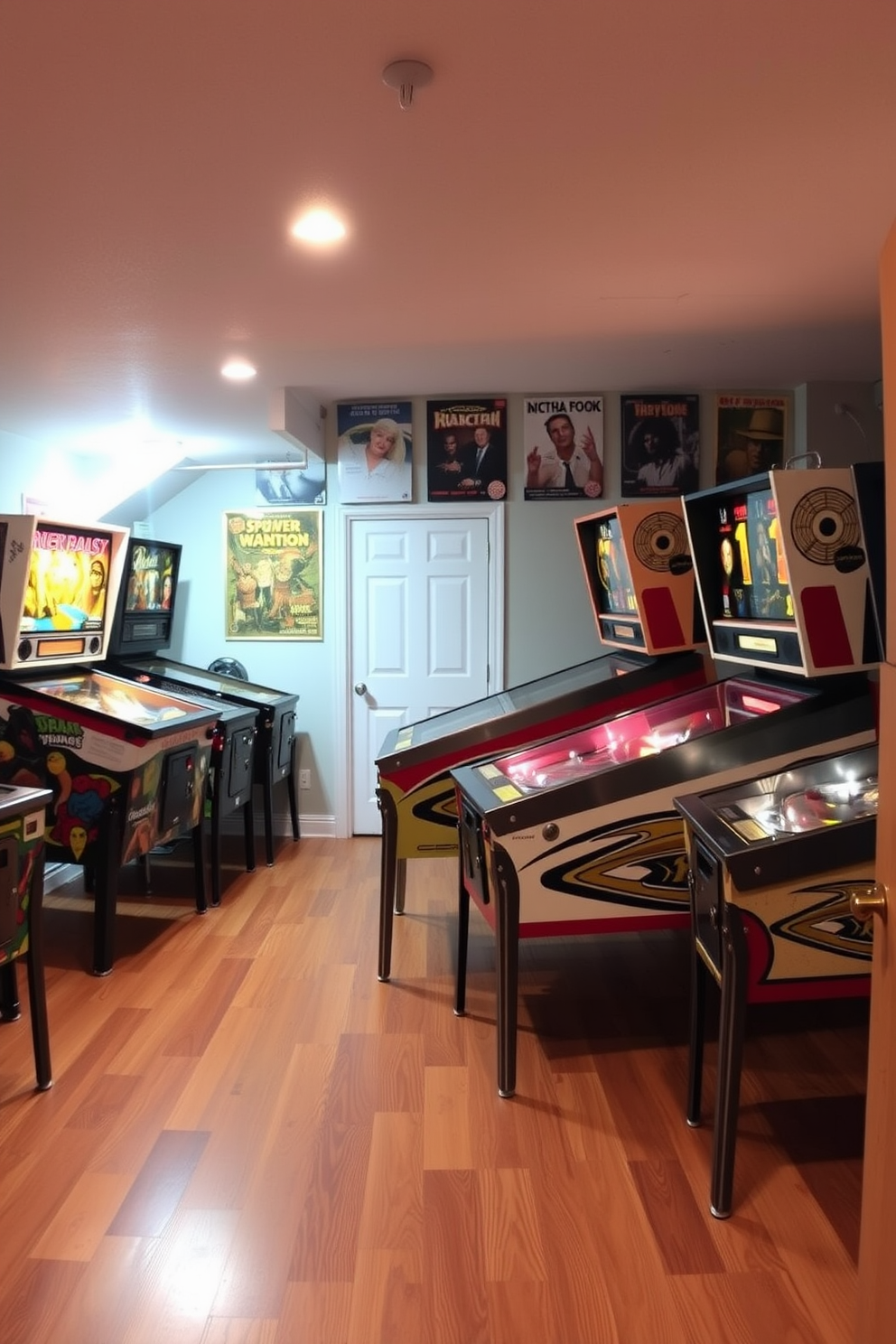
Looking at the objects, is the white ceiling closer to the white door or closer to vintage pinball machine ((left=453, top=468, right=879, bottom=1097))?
vintage pinball machine ((left=453, top=468, right=879, bottom=1097))

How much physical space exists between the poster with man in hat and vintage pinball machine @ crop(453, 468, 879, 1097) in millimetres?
2080

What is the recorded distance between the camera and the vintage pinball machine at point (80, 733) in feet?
11.3

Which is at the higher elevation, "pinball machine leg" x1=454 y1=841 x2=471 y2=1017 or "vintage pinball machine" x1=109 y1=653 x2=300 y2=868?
"vintage pinball machine" x1=109 y1=653 x2=300 y2=868

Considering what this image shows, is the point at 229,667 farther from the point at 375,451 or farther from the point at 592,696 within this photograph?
the point at 592,696

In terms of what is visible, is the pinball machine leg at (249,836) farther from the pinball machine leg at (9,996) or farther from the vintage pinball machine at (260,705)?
the pinball machine leg at (9,996)

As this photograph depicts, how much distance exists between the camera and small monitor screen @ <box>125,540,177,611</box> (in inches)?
182

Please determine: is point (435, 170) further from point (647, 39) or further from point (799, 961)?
point (799, 961)


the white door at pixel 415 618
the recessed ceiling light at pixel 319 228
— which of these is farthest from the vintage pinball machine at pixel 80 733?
the recessed ceiling light at pixel 319 228

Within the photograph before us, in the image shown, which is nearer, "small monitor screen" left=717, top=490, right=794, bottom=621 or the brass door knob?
the brass door knob

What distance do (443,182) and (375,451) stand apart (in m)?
2.64

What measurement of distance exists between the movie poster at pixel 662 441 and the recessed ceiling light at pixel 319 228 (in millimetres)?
2474

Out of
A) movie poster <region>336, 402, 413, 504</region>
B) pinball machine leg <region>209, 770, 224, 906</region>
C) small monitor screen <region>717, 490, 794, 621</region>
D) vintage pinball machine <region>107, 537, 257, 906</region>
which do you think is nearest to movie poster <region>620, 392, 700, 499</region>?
movie poster <region>336, 402, 413, 504</region>

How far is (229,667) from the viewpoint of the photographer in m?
5.46

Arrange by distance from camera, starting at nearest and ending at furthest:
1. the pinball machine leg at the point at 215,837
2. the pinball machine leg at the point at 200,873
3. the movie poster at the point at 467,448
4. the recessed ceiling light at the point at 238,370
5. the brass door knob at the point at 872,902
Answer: the brass door knob at the point at 872,902 → the recessed ceiling light at the point at 238,370 → the pinball machine leg at the point at 200,873 → the pinball machine leg at the point at 215,837 → the movie poster at the point at 467,448
